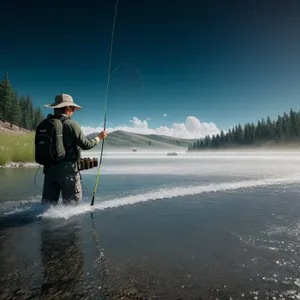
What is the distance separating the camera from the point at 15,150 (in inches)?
1053

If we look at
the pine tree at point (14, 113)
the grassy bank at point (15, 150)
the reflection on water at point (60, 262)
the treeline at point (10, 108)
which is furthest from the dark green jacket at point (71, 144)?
the pine tree at point (14, 113)

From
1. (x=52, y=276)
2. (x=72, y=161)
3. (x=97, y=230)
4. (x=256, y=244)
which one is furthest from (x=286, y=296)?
(x=72, y=161)

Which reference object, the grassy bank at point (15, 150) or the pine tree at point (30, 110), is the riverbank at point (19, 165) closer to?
the grassy bank at point (15, 150)

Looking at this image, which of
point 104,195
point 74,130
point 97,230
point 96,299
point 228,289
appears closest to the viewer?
point 96,299

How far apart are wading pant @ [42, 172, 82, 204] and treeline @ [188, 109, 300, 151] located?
14805cm

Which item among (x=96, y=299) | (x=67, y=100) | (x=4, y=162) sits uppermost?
(x=67, y=100)

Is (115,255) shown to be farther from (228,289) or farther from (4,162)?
(4,162)

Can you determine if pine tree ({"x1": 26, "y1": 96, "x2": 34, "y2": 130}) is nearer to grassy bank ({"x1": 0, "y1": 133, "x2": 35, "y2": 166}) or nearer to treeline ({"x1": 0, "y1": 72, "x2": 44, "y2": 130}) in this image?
treeline ({"x1": 0, "y1": 72, "x2": 44, "y2": 130})

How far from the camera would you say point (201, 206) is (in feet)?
26.2

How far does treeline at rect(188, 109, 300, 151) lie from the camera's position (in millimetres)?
137625

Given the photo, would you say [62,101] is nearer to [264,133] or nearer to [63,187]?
[63,187]

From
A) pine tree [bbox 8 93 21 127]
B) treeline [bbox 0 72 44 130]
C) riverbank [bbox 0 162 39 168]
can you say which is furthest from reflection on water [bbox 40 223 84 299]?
pine tree [bbox 8 93 21 127]

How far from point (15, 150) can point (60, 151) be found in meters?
23.3

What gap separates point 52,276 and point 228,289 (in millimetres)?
2268
